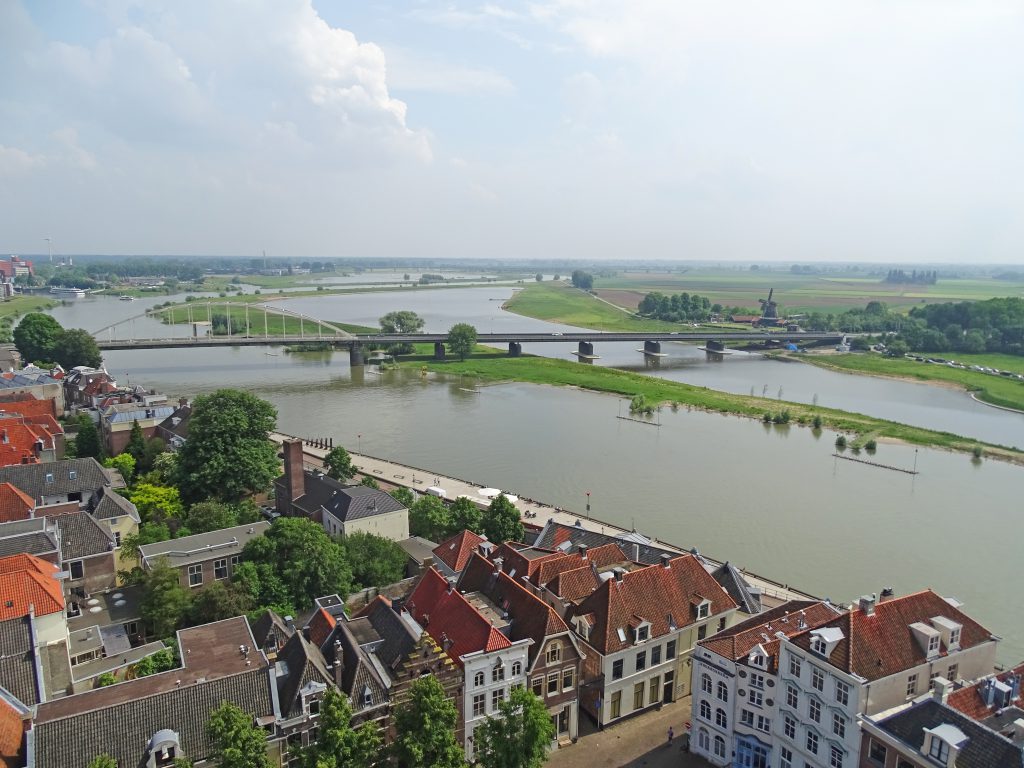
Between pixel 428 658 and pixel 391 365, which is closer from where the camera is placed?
pixel 428 658

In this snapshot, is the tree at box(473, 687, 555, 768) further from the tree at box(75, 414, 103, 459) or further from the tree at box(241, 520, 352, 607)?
the tree at box(75, 414, 103, 459)

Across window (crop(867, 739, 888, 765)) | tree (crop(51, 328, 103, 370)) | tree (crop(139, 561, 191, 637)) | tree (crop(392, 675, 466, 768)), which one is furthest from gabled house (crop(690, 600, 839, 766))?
tree (crop(51, 328, 103, 370))

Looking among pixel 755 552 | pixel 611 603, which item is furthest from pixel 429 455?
pixel 611 603

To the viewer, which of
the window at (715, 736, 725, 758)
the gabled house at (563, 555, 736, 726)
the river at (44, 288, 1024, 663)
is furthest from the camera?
the river at (44, 288, 1024, 663)

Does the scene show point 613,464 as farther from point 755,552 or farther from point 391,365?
point 391,365

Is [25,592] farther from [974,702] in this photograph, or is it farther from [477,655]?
[974,702]
